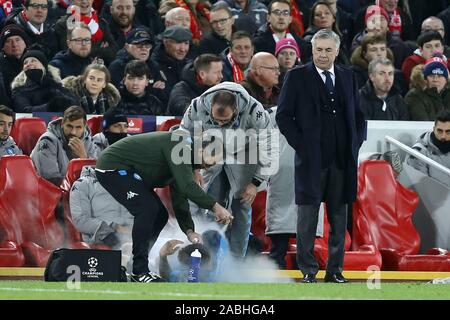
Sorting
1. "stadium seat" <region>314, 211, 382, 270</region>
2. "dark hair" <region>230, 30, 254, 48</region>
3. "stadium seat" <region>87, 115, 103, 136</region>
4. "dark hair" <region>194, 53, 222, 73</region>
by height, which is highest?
"dark hair" <region>230, 30, 254, 48</region>

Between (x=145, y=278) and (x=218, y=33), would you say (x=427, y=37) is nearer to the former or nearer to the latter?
(x=218, y=33)

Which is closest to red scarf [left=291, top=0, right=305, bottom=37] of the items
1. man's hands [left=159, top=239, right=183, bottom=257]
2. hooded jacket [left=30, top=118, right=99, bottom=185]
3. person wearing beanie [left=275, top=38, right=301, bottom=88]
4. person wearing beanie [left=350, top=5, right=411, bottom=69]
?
person wearing beanie [left=350, top=5, right=411, bottom=69]

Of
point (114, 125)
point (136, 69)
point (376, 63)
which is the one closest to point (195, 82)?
point (136, 69)

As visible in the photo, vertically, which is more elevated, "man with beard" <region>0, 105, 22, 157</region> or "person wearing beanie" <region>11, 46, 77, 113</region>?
"person wearing beanie" <region>11, 46, 77, 113</region>

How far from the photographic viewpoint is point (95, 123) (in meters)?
13.8

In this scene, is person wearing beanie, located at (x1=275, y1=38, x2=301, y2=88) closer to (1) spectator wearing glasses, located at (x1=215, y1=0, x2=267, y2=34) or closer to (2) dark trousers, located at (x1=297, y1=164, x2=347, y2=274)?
(1) spectator wearing glasses, located at (x1=215, y1=0, x2=267, y2=34)

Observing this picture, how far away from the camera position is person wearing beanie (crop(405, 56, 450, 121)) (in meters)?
15.3

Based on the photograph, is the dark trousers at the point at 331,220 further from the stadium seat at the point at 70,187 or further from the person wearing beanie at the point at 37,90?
the person wearing beanie at the point at 37,90

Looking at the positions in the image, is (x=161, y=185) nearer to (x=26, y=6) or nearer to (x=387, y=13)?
(x=26, y=6)

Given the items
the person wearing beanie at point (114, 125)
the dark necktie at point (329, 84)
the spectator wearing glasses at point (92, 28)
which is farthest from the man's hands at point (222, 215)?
the spectator wearing glasses at point (92, 28)

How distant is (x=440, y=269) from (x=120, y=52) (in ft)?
14.5

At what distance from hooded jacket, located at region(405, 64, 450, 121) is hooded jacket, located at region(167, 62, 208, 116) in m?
2.58

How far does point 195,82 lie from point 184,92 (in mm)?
161
